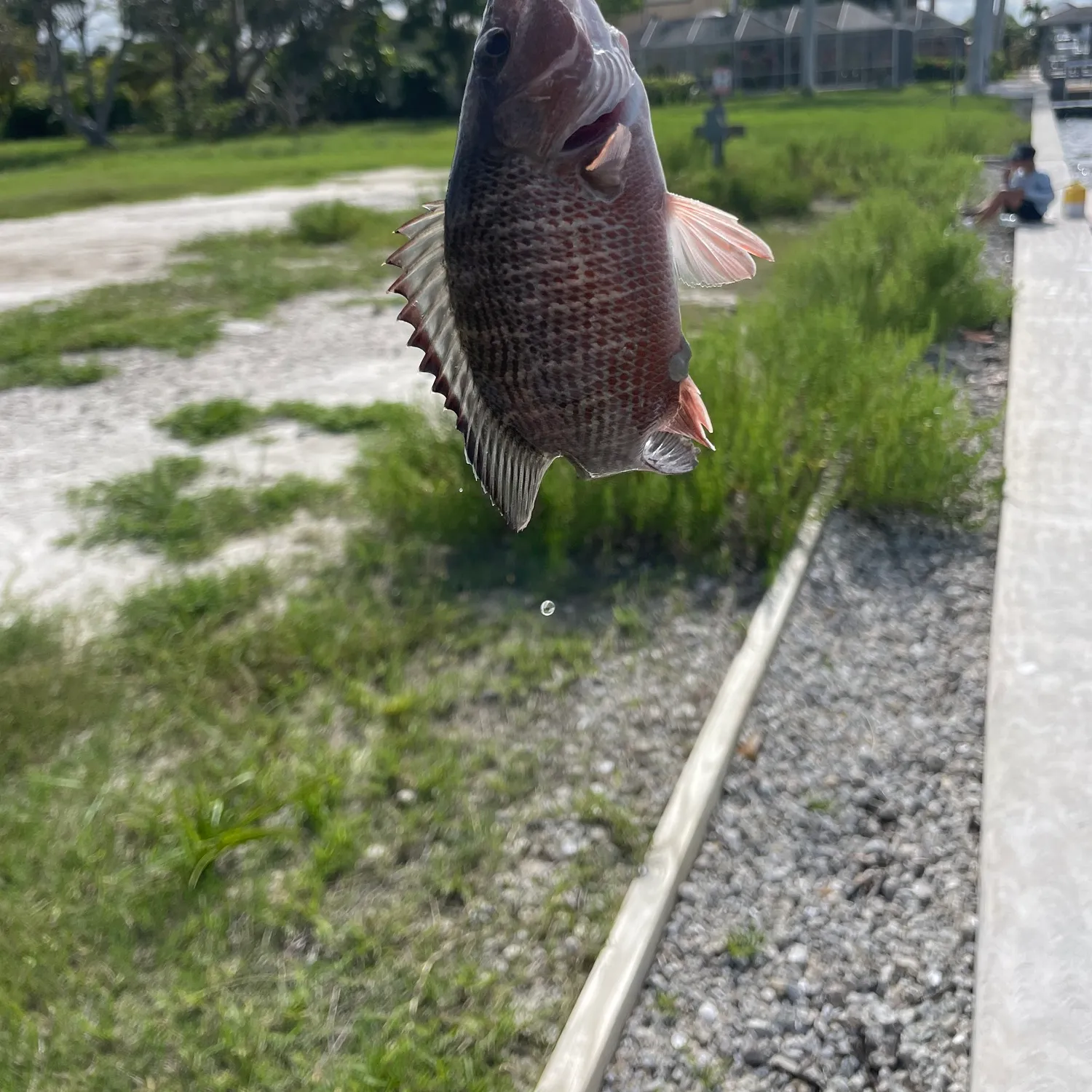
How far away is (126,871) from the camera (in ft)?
8.93

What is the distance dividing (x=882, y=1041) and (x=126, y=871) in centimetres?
196

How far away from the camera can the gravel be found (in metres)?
2.36

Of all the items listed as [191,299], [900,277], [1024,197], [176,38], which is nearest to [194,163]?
[176,38]

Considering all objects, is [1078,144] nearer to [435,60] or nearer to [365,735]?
[365,735]

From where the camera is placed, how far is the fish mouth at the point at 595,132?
0.66 m

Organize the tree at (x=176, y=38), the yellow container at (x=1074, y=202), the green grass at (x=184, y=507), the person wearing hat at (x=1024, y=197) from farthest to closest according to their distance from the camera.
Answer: the tree at (x=176, y=38) < the yellow container at (x=1074, y=202) < the person wearing hat at (x=1024, y=197) < the green grass at (x=184, y=507)

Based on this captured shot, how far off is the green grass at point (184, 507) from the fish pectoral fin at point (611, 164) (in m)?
4.22

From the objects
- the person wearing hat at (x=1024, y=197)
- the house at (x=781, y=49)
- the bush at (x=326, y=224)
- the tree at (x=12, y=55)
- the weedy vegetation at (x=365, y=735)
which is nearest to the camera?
the weedy vegetation at (x=365, y=735)

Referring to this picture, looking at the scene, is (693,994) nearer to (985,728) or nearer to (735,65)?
(985,728)

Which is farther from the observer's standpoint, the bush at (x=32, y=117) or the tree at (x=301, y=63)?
the bush at (x=32, y=117)

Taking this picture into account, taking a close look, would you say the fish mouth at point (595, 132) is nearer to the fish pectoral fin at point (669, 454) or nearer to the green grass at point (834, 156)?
the fish pectoral fin at point (669, 454)

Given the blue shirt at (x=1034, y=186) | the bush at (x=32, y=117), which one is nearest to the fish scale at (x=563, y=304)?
the blue shirt at (x=1034, y=186)

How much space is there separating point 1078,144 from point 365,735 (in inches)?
760

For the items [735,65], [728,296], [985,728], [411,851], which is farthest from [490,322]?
[735,65]
